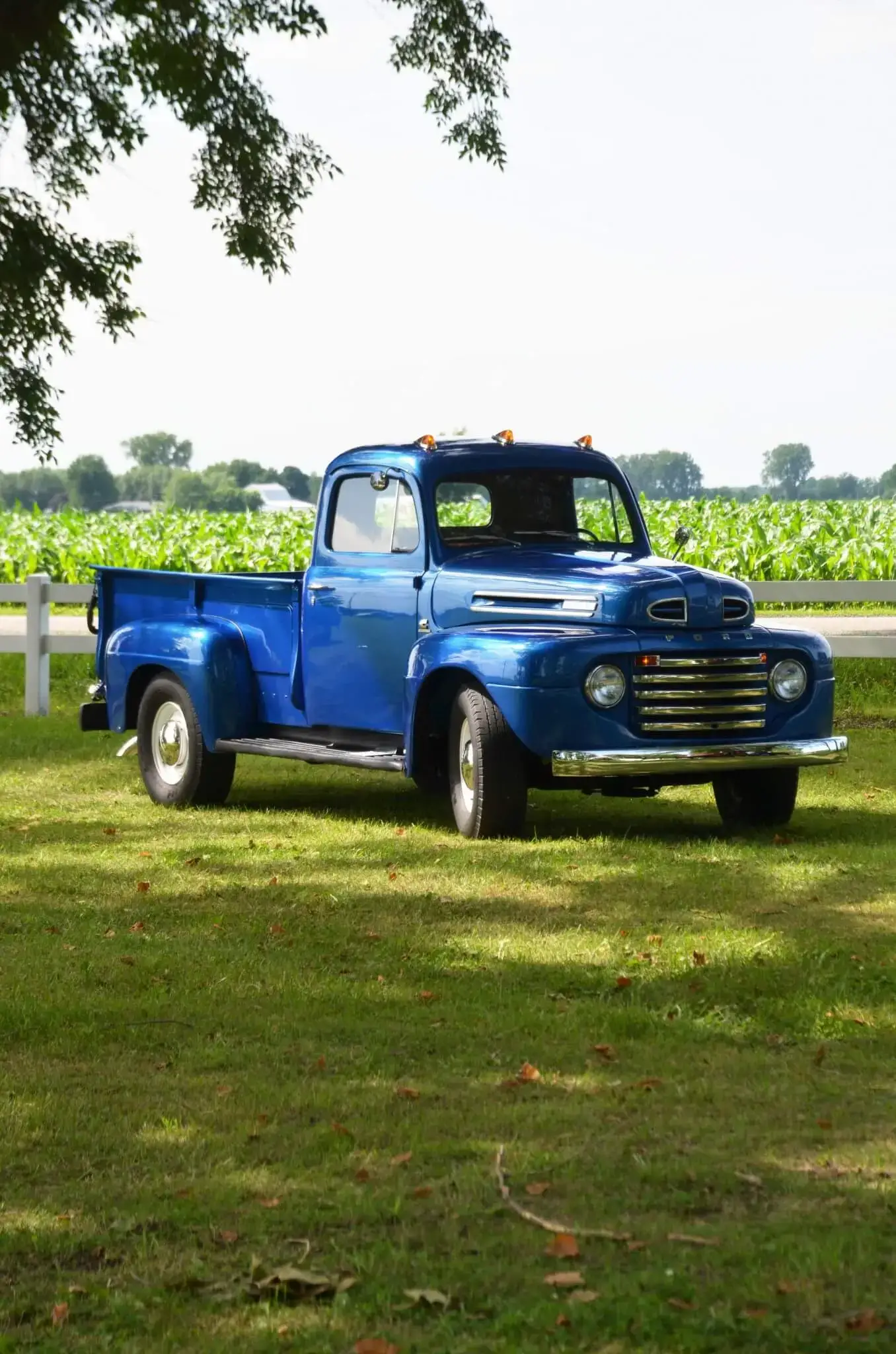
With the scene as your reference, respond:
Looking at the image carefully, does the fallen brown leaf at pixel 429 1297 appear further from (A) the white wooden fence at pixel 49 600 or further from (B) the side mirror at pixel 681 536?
(A) the white wooden fence at pixel 49 600

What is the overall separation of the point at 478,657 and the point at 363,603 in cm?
132

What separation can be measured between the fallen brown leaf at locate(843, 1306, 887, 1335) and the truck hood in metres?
6.64

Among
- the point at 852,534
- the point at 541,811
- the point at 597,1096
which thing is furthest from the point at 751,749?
the point at 852,534

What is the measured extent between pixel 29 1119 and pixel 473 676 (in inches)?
211

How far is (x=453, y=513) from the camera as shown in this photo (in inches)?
452

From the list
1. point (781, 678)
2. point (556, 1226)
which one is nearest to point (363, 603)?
point (781, 678)

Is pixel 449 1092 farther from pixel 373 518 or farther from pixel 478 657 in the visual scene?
pixel 373 518

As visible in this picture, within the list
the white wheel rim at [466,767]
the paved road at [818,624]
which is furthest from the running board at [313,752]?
the paved road at [818,624]

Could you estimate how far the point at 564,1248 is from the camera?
441 centimetres

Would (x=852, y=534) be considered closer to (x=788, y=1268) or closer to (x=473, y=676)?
(x=473, y=676)

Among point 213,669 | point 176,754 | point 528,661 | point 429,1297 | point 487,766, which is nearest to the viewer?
point 429,1297

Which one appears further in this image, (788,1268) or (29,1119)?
(29,1119)

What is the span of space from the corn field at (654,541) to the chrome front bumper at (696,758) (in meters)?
17.1

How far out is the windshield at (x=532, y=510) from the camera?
11469 millimetres
